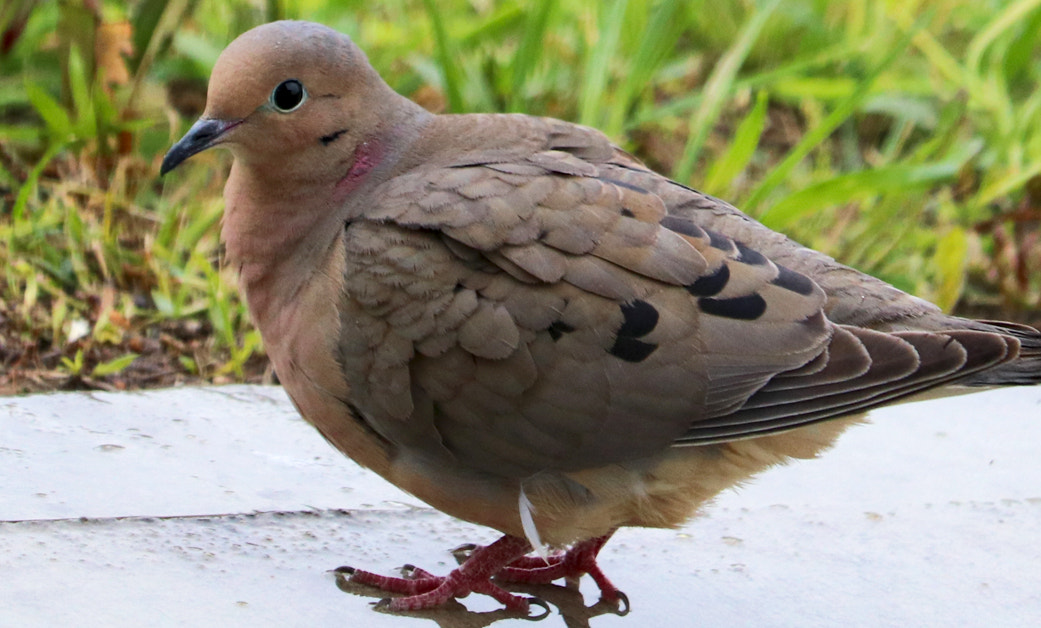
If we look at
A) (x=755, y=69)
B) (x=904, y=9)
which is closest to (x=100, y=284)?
(x=755, y=69)

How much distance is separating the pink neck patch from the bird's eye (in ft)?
0.57

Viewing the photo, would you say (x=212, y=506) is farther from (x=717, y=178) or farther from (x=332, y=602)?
(x=717, y=178)

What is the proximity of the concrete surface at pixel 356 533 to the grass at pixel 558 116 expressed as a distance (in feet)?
2.00

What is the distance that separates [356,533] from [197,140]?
96 centimetres

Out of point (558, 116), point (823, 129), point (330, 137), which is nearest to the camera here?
point (330, 137)

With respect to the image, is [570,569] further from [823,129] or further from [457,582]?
[823,129]

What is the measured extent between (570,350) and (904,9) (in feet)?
12.4

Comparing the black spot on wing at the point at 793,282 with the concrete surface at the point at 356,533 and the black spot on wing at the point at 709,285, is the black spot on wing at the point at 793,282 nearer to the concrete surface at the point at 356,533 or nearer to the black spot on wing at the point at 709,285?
the black spot on wing at the point at 709,285

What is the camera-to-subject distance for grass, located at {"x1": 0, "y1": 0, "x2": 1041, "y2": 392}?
13.9 ft

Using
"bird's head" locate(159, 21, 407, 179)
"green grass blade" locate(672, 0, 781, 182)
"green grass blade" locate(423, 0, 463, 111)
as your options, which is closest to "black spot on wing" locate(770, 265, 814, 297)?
"bird's head" locate(159, 21, 407, 179)

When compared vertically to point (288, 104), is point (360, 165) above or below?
below

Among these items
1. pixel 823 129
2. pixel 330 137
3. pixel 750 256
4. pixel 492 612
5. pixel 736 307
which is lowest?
pixel 492 612

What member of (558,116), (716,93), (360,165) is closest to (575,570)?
(360,165)

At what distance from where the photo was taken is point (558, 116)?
5512 mm
